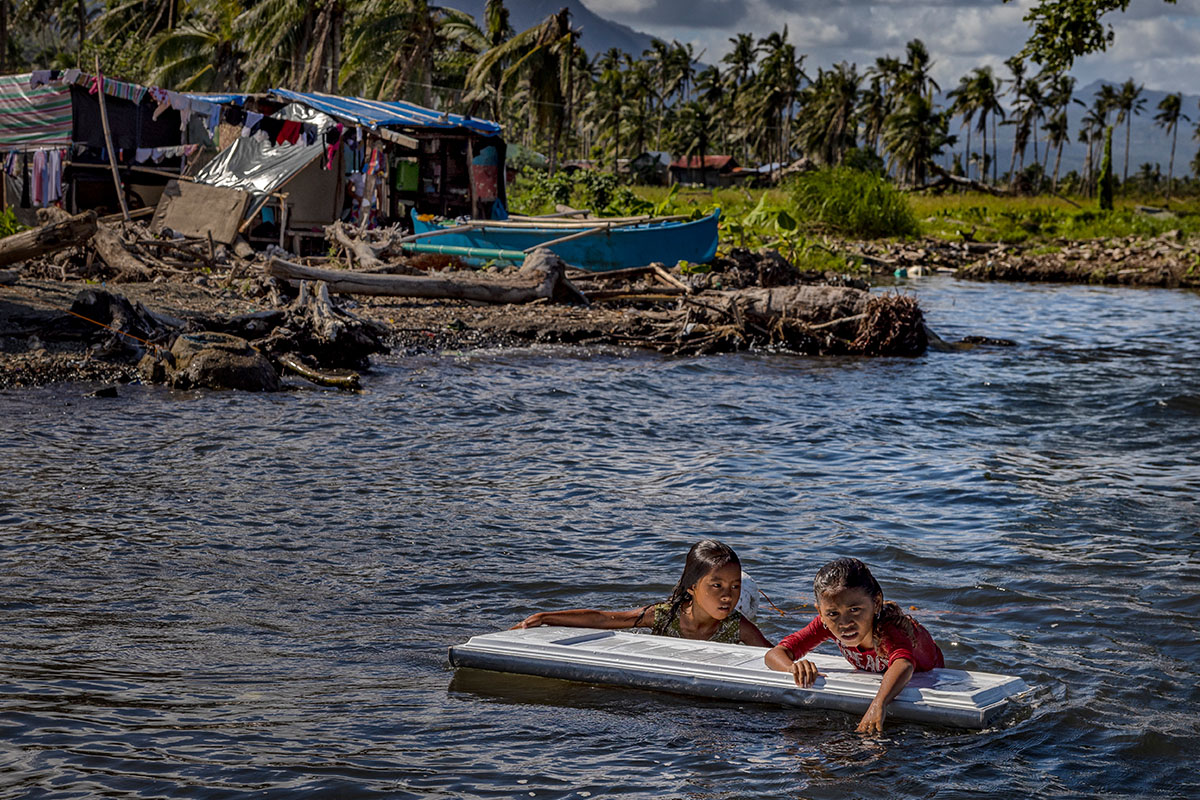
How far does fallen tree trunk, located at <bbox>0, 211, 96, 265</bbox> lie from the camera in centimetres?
1135

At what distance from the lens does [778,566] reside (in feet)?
23.7

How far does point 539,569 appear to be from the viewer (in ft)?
22.8

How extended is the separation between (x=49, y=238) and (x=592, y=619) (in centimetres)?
879

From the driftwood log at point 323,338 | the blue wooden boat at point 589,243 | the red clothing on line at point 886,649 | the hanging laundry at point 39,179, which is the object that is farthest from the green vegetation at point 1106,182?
the red clothing on line at point 886,649

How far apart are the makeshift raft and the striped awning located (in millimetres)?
22773

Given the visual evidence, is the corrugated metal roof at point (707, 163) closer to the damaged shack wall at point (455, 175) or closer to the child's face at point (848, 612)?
the damaged shack wall at point (455, 175)

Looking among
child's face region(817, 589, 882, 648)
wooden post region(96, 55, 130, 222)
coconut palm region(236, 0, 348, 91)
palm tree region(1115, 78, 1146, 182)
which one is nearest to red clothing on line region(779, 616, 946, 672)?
child's face region(817, 589, 882, 648)

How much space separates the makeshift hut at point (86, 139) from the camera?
78.0 feet

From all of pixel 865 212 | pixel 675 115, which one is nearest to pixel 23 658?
pixel 865 212

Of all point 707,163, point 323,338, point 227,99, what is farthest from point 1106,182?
point 323,338

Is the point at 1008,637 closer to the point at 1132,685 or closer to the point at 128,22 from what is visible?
the point at 1132,685

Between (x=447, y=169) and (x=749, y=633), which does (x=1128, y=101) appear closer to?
(x=447, y=169)

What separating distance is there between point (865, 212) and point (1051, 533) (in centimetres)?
3453

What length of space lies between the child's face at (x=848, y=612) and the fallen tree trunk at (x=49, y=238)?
367 inches
